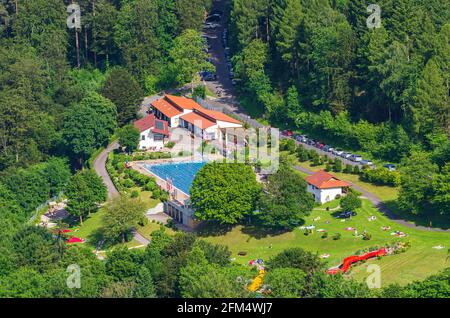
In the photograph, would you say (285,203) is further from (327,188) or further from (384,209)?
(384,209)

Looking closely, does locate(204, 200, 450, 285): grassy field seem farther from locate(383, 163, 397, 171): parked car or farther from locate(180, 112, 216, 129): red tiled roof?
locate(180, 112, 216, 129): red tiled roof

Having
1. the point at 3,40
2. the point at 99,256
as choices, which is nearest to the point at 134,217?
the point at 99,256

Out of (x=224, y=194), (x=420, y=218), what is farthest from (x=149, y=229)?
(x=420, y=218)

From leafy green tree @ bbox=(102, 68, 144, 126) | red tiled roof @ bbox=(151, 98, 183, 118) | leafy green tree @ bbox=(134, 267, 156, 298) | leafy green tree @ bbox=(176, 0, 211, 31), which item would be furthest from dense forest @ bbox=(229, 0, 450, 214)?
leafy green tree @ bbox=(134, 267, 156, 298)

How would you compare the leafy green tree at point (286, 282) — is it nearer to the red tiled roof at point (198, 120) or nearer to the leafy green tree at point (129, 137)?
the leafy green tree at point (129, 137)

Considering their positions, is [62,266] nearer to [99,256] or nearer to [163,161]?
[99,256]

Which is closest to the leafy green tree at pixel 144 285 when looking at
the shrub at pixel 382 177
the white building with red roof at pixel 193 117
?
the shrub at pixel 382 177
